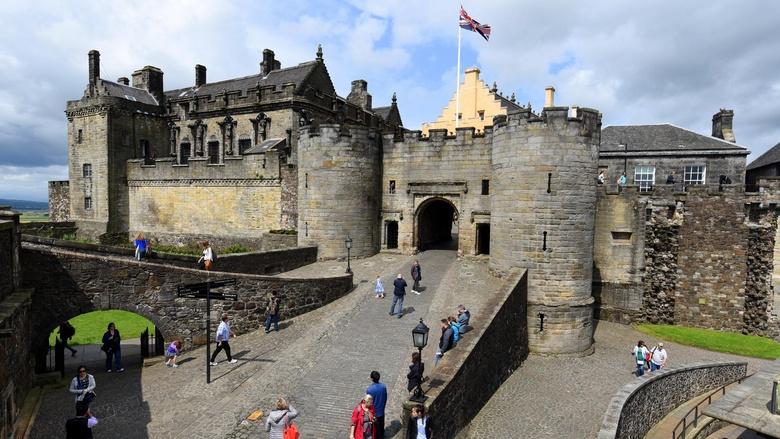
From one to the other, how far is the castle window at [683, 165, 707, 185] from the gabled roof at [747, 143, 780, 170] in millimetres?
4498

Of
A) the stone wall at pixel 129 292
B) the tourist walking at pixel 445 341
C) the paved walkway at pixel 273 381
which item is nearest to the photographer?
the paved walkway at pixel 273 381

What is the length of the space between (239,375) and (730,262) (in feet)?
75.5

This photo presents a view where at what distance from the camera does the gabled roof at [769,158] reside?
27812mm

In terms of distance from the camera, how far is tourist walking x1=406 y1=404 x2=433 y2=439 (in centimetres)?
777

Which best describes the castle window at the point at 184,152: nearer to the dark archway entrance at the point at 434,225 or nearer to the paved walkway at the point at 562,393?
the dark archway entrance at the point at 434,225

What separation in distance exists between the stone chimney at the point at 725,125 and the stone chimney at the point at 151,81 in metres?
41.6

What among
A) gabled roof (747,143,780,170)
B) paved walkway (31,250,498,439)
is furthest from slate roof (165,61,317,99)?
gabled roof (747,143,780,170)

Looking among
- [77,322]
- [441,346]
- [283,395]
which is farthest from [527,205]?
[77,322]

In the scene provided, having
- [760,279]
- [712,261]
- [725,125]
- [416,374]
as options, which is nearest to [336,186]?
[416,374]

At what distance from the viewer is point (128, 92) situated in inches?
1321

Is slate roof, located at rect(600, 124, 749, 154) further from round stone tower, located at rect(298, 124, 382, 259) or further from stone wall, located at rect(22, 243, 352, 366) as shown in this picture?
stone wall, located at rect(22, 243, 352, 366)

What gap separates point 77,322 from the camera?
64.9ft

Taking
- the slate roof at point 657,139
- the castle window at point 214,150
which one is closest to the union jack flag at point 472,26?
the slate roof at point 657,139

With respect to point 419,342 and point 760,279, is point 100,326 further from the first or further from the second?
point 760,279
